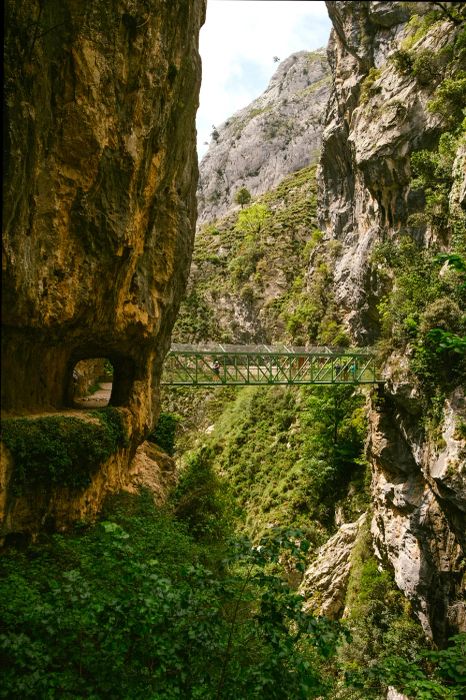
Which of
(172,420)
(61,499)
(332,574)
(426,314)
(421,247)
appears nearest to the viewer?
(61,499)

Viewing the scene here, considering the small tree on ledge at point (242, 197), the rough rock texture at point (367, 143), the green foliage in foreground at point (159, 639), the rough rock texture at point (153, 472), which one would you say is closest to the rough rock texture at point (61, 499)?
the rough rock texture at point (153, 472)

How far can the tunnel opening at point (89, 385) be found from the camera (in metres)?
15.1

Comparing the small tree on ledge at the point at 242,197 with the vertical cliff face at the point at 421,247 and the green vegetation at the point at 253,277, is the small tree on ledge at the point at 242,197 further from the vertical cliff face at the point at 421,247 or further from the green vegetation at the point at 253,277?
the vertical cliff face at the point at 421,247

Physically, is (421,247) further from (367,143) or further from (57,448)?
(57,448)

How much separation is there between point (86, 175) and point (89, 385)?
1337 cm

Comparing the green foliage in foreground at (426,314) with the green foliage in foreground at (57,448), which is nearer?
the green foliage in foreground at (57,448)

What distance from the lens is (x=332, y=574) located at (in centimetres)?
2017

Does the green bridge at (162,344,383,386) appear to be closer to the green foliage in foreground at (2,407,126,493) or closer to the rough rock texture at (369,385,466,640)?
the rough rock texture at (369,385,466,640)

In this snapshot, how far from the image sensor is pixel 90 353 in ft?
43.2

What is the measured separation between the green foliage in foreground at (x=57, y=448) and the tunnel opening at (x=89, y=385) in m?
2.61

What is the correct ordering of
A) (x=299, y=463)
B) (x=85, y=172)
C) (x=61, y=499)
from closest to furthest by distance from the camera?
(x=85, y=172) → (x=61, y=499) → (x=299, y=463)

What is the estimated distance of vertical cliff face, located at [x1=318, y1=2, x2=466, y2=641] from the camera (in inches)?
537

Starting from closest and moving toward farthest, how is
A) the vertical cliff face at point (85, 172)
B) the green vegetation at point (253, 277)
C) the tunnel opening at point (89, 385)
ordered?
the vertical cliff face at point (85, 172), the tunnel opening at point (89, 385), the green vegetation at point (253, 277)

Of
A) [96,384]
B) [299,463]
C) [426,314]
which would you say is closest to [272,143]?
[299,463]
